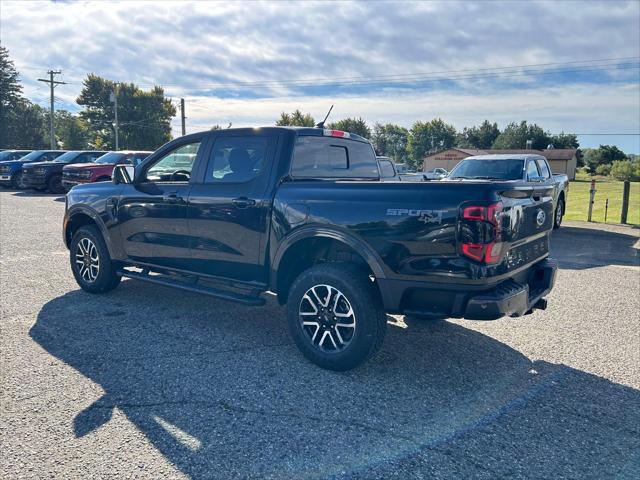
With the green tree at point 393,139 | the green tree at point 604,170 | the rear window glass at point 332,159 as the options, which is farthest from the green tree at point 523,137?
the rear window glass at point 332,159

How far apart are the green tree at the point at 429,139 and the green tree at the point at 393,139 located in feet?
11.6

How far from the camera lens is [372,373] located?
12.9ft

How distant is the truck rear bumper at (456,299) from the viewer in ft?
11.1

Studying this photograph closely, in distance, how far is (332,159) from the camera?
486 cm

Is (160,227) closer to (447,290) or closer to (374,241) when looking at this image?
(374,241)

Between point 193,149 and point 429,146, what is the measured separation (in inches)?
4021

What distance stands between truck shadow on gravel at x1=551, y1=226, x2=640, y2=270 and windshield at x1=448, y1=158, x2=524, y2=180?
68.3 inches

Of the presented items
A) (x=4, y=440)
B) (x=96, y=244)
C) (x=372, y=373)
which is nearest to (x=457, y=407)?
→ (x=372, y=373)

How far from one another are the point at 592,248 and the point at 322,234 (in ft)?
27.2

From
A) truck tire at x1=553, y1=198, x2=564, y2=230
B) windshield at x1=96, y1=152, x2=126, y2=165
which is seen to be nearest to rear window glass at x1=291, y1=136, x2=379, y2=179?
truck tire at x1=553, y1=198, x2=564, y2=230

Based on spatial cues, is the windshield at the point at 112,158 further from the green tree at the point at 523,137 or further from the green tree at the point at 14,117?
the green tree at the point at 523,137

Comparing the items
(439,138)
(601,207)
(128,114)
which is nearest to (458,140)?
(439,138)

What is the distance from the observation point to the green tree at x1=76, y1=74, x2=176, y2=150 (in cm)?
6725

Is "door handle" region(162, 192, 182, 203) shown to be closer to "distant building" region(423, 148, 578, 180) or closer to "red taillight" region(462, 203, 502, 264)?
"red taillight" region(462, 203, 502, 264)
